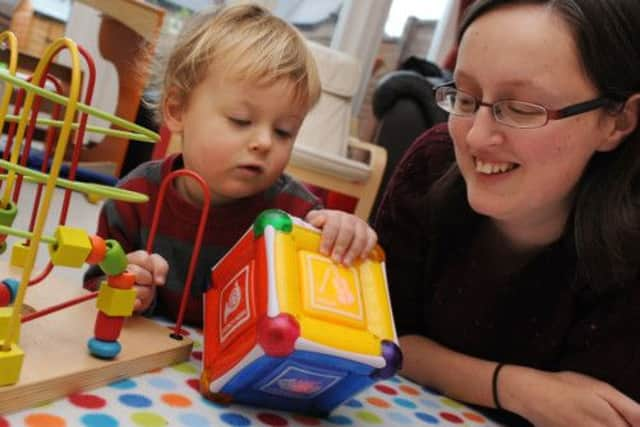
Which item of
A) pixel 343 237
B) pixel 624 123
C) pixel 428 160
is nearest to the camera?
pixel 343 237

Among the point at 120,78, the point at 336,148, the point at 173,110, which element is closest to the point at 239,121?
the point at 173,110

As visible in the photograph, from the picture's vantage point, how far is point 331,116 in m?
2.52

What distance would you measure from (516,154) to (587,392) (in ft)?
0.95

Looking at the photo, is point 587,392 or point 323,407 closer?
point 323,407

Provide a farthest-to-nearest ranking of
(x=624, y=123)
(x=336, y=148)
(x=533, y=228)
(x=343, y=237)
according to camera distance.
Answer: (x=336, y=148)
(x=533, y=228)
(x=624, y=123)
(x=343, y=237)

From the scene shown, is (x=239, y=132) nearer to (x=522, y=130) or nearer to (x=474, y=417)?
(x=522, y=130)

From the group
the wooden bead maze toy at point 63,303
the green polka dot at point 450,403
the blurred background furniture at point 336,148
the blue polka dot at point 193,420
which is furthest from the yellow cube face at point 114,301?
the blurred background furniture at point 336,148

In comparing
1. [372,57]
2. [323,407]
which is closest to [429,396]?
[323,407]

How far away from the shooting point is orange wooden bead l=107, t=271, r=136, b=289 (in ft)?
1.96

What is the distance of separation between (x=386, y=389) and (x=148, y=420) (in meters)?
0.36

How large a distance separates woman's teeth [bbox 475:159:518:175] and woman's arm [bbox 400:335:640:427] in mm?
254

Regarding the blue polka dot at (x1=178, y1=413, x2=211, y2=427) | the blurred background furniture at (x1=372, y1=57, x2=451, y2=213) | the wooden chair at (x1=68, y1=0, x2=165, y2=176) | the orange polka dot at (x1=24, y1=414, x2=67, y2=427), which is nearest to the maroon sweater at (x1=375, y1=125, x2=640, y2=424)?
the blue polka dot at (x1=178, y1=413, x2=211, y2=427)

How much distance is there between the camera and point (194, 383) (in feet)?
2.14

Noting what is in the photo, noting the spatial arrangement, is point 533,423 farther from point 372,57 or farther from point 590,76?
point 372,57
